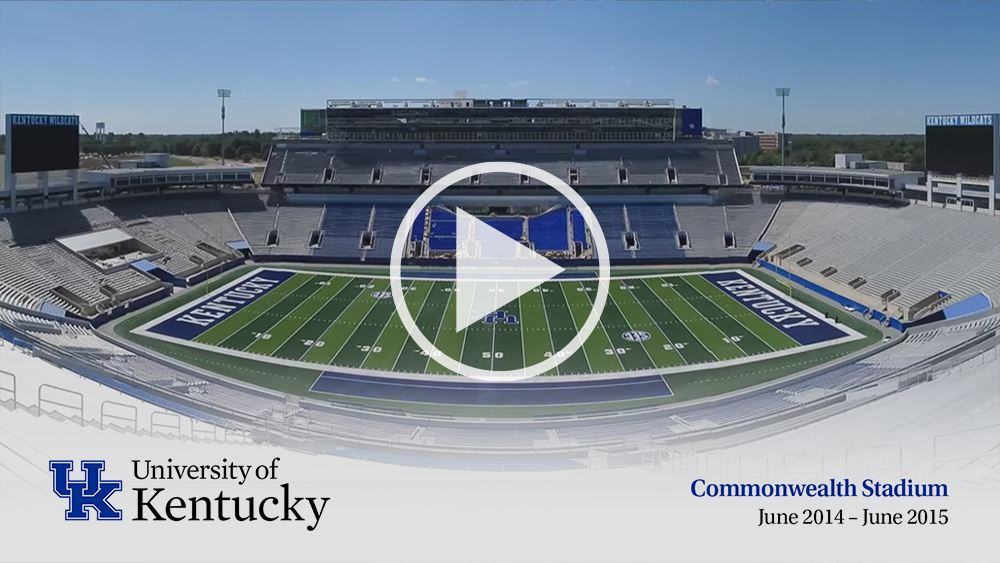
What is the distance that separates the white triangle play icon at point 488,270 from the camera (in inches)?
1125

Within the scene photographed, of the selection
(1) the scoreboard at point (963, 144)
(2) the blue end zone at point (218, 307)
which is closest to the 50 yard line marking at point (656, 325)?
(1) the scoreboard at point (963, 144)

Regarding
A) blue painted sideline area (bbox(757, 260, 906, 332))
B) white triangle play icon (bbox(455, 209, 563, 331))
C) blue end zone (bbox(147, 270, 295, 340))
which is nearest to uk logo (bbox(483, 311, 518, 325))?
→ white triangle play icon (bbox(455, 209, 563, 331))

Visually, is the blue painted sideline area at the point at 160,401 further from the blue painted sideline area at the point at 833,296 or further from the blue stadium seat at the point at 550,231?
the blue stadium seat at the point at 550,231

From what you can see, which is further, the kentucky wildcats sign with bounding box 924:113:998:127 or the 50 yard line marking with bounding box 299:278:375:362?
the kentucky wildcats sign with bounding box 924:113:998:127

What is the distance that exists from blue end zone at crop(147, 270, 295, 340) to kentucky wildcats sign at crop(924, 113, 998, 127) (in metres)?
28.4

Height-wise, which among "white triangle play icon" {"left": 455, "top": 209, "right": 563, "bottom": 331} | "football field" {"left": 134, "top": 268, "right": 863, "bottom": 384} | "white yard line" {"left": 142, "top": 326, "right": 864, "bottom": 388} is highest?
"white triangle play icon" {"left": 455, "top": 209, "right": 563, "bottom": 331}

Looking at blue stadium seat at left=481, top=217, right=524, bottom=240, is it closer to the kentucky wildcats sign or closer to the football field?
the football field

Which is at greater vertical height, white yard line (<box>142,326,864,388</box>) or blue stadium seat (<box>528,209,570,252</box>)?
blue stadium seat (<box>528,209,570,252</box>)

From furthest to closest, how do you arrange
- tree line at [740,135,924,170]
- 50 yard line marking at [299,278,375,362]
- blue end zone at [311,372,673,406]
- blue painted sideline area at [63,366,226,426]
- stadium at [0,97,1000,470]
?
1. tree line at [740,135,924,170]
2. 50 yard line marking at [299,278,375,362]
3. blue end zone at [311,372,673,406]
4. stadium at [0,97,1000,470]
5. blue painted sideline area at [63,366,226,426]

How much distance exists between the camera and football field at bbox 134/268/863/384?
22.1 m

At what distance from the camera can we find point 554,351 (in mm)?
22828

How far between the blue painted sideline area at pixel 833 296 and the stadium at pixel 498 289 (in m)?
0.13

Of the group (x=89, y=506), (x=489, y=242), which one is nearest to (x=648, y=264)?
(x=489, y=242)

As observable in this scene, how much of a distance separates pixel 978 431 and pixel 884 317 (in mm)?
17597
